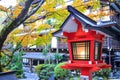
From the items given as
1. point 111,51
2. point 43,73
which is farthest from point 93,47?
point 111,51

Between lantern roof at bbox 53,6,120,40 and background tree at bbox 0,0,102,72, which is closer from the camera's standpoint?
lantern roof at bbox 53,6,120,40

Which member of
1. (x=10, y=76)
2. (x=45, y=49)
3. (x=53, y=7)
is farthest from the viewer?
(x=45, y=49)

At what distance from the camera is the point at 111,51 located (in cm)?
2542

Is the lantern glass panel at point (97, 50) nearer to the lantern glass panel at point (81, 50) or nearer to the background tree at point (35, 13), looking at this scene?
the lantern glass panel at point (81, 50)

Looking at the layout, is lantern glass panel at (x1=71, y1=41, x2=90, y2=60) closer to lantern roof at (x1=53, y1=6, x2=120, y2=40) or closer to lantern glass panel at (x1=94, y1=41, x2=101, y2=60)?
lantern glass panel at (x1=94, y1=41, x2=101, y2=60)

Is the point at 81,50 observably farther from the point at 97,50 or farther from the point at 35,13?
the point at 35,13

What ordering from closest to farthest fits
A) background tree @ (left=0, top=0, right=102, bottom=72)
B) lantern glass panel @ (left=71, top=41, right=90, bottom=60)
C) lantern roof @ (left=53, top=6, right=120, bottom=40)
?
lantern roof @ (left=53, top=6, right=120, bottom=40) < lantern glass panel @ (left=71, top=41, right=90, bottom=60) < background tree @ (left=0, top=0, right=102, bottom=72)

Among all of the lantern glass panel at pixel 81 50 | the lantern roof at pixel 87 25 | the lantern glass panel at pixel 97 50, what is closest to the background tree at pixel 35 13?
the lantern roof at pixel 87 25

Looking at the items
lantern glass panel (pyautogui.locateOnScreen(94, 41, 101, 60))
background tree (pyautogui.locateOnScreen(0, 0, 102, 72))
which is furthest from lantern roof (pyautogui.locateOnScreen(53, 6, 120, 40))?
background tree (pyautogui.locateOnScreen(0, 0, 102, 72))

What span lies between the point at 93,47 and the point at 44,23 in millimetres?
4373

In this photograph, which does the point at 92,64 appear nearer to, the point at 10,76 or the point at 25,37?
the point at 10,76

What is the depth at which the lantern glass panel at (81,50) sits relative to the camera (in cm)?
500

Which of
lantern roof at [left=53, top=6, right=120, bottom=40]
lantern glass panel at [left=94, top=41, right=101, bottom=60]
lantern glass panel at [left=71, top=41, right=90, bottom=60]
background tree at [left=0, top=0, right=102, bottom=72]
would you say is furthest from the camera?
background tree at [left=0, top=0, right=102, bottom=72]

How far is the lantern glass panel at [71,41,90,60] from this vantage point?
5003 mm
